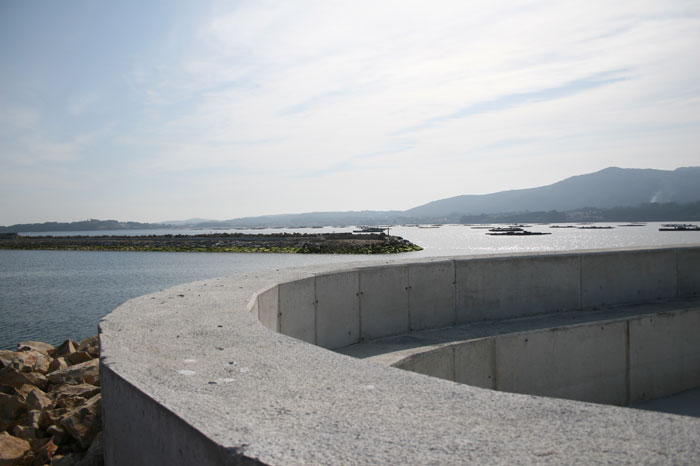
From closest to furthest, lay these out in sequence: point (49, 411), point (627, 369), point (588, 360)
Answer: point (49, 411) → point (588, 360) → point (627, 369)

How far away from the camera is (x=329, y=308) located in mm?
8742

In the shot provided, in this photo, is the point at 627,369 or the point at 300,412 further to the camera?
the point at 627,369

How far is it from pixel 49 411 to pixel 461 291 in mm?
7021

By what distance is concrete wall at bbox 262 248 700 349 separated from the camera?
8430mm

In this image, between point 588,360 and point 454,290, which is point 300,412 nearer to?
point 454,290

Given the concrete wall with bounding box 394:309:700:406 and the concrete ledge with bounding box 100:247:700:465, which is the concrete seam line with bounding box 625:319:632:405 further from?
the concrete ledge with bounding box 100:247:700:465

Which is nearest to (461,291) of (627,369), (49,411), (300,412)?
(627,369)

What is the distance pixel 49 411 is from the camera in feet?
19.5

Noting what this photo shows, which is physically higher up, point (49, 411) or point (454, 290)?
point (454, 290)

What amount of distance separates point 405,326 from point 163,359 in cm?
636

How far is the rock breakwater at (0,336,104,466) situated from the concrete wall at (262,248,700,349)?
88.6 inches

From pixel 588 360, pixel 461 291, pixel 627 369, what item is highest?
pixel 461 291

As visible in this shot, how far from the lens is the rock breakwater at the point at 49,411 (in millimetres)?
4969

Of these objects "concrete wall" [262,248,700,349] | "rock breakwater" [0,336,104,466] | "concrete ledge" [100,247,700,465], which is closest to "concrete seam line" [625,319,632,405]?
"concrete wall" [262,248,700,349]
